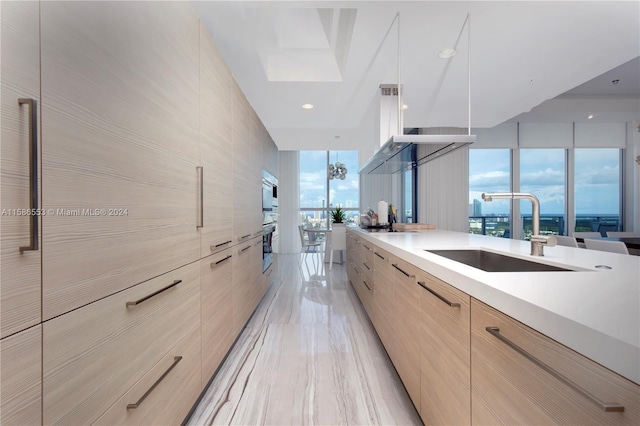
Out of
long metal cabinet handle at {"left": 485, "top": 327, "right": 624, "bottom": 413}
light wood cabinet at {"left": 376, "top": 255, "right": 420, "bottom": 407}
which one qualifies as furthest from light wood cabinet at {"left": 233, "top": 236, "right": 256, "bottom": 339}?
long metal cabinet handle at {"left": 485, "top": 327, "right": 624, "bottom": 413}

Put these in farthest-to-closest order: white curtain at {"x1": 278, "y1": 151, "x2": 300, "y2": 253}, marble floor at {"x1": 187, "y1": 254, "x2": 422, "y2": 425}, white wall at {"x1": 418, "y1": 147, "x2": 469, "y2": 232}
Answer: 1. white curtain at {"x1": 278, "y1": 151, "x2": 300, "y2": 253}
2. white wall at {"x1": 418, "y1": 147, "x2": 469, "y2": 232}
3. marble floor at {"x1": 187, "y1": 254, "x2": 422, "y2": 425}

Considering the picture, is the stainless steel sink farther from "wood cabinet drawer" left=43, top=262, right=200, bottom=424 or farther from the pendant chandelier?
the pendant chandelier

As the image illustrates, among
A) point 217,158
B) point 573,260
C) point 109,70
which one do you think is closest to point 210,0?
point 217,158

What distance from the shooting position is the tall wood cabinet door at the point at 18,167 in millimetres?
537

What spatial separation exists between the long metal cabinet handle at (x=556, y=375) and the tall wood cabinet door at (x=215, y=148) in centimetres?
132

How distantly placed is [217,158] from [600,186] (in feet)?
26.9

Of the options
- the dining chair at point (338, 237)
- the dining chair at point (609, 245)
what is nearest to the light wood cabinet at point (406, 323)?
the dining chair at point (609, 245)

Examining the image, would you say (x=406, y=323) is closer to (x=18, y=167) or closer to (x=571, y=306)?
(x=571, y=306)

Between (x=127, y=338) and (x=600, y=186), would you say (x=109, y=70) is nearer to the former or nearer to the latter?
(x=127, y=338)

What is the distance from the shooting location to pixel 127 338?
2.92 ft

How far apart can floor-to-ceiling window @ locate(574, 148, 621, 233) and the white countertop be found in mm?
6849

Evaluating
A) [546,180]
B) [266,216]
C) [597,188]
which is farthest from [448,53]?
[597,188]

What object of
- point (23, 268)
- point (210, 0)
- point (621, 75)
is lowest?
point (23, 268)

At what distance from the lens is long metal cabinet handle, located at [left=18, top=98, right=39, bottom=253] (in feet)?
1.86
